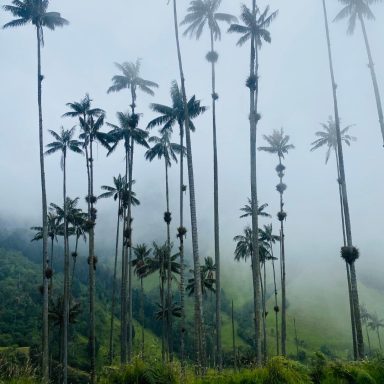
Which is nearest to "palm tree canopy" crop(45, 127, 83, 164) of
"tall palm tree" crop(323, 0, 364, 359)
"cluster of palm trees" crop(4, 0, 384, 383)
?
"cluster of palm trees" crop(4, 0, 384, 383)

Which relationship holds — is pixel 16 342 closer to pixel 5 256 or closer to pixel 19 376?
pixel 19 376

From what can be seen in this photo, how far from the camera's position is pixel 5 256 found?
186 metres

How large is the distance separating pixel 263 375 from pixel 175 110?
92.3 feet

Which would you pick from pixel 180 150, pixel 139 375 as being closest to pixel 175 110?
pixel 180 150

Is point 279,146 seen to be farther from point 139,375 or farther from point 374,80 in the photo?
point 139,375

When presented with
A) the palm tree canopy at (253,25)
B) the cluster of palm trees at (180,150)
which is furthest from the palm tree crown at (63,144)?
the palm tree canopy at (253,25)

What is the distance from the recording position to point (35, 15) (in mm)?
33438

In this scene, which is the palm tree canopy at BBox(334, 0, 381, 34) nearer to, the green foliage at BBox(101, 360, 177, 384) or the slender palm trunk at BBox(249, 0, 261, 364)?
the slender palm trunk at BBox(249, 0, 261, 364)

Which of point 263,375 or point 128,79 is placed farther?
point 128,79

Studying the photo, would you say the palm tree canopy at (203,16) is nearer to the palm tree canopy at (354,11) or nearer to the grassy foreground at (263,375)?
the palm tree canopy at (354,11)

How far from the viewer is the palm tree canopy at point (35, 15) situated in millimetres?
32881

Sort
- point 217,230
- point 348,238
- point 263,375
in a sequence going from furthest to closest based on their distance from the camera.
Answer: point 217,230 → point 348,238 → point 263,375

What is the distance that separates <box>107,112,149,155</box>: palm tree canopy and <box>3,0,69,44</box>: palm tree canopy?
410 inches

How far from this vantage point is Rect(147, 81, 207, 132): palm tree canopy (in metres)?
36.8
